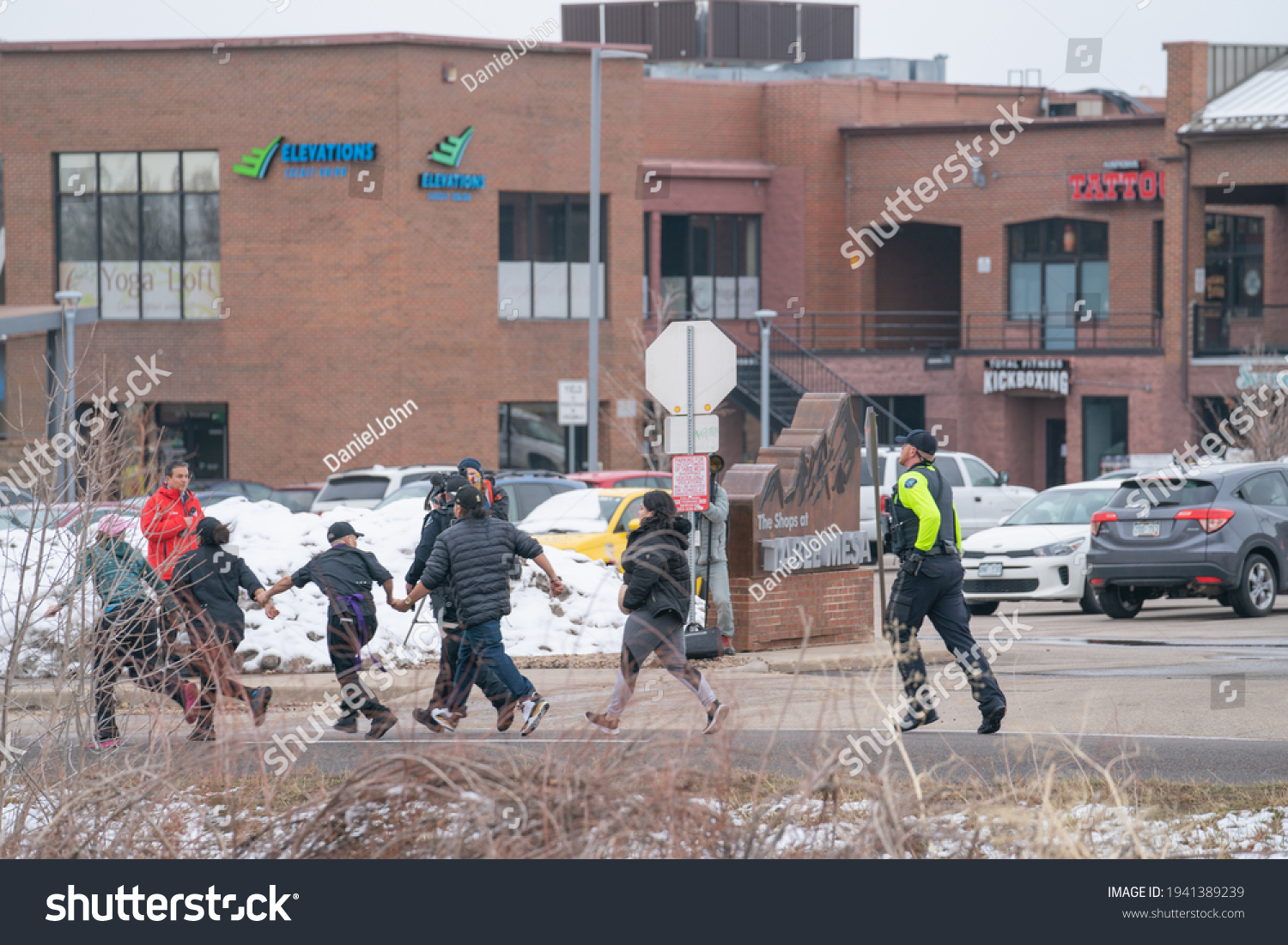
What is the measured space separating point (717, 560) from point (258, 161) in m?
23.6

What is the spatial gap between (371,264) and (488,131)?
4.13 metres

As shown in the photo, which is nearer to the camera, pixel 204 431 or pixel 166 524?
pixel 166 524

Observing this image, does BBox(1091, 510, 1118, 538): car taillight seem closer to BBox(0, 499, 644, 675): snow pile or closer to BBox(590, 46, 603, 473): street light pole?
BBox(0, 499, 644, 675): snow pile

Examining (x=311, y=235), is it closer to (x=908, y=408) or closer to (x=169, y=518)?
(x=908, y=408)

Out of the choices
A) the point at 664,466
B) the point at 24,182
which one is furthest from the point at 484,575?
the point at 24,182

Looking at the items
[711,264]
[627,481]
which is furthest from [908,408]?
[627,481]

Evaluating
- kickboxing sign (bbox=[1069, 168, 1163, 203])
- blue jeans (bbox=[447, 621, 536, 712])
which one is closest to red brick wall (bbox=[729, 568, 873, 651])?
blue jeans (bbox=[447, 621, 536, 712])

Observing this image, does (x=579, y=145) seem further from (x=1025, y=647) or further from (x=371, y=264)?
(x=1025, y=647)

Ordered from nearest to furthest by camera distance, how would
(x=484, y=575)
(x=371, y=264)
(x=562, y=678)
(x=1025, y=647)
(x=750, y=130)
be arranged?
1. (x=484, y=575)
2. (x=562, y=678)
3. (x=1025, y=647)
4. (x=371, y=264)
5. (x=750, y=130)

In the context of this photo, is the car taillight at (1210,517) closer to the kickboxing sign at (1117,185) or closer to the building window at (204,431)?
the building window at (204,431)

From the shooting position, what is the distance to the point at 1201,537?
16.7m

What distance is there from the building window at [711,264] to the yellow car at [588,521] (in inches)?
925

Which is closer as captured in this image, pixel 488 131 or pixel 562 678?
pixel 562 678

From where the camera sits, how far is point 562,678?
43.9 feet
